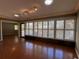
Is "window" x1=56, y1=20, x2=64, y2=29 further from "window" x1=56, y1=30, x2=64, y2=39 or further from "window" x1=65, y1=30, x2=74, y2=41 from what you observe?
"window" x1=65, y1=30, x2=74, y2=41

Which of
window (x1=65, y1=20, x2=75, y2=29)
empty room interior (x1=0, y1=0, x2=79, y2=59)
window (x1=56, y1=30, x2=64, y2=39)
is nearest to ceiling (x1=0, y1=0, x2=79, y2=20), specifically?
empty room interior (x1=0, y1=0, x2=79, y2=59)

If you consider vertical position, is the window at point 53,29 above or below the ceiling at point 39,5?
below

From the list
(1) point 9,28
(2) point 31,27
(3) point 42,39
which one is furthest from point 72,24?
(1) point 9,28

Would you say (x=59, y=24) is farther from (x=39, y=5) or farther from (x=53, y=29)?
(x=39, y=5)

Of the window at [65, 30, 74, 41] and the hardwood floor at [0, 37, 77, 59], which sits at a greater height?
the window at [65, 30, 74, 41]

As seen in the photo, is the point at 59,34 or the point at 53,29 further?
the point at 53,29

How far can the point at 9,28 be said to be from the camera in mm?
14414

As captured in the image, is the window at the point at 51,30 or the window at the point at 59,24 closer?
the window at the point at 59,24

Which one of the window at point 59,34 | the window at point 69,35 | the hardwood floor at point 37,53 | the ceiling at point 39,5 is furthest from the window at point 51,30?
the ceiling at point 39,5

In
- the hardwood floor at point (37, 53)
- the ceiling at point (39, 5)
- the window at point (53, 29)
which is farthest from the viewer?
the window at point (53, 29)

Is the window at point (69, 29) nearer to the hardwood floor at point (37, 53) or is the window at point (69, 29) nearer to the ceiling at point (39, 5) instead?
the hardwood floor at point (37, 53)

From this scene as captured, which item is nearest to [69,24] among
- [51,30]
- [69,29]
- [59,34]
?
[69,29]

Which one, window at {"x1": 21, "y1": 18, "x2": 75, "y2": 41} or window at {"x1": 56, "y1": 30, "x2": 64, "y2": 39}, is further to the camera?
window at {"x1": 56, "y1": 30, "x2": 64, "y2": 39}

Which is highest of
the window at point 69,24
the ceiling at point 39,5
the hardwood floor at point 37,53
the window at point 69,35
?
the ceiling at point 39,5
